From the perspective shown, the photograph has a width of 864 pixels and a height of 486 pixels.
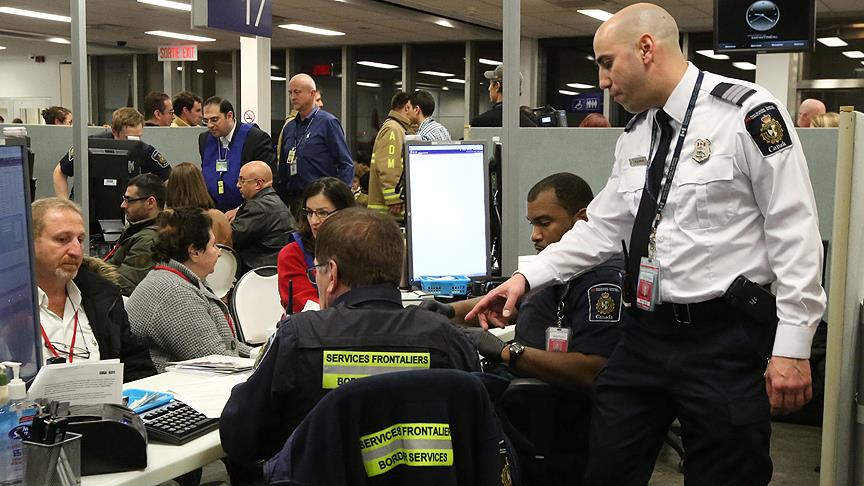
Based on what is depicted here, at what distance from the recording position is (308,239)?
12.3ft

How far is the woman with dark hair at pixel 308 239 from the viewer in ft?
12.0

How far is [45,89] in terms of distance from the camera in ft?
61.6

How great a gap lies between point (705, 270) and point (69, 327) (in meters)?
1.77

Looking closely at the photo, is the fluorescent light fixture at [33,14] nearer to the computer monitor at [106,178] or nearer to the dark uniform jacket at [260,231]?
the computer monitor at [106,178]

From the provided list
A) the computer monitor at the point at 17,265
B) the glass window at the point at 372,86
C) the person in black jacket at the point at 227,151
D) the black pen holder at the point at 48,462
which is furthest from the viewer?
the glass window at the point at 372,86

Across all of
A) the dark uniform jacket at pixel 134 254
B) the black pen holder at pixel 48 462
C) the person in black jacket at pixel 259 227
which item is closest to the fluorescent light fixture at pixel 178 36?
the person in black jacket at pixel 259 227

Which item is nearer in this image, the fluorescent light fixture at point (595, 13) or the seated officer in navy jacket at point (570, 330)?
the seated officer in navy jacket at point (570, 330)

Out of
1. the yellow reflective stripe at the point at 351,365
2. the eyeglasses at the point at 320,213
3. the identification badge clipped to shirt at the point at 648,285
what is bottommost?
the yellow reflective stripe at the point at 351,365

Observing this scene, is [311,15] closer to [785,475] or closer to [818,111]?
[818,111]

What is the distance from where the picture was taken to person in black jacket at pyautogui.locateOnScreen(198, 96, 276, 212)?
639 cm

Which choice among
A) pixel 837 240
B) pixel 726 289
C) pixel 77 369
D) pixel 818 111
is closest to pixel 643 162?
pixel 726 289

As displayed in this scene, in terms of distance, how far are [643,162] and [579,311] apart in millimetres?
518

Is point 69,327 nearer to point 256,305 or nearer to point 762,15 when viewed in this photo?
point 256,305

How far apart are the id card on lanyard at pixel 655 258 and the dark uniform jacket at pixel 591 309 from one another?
1.11ft
